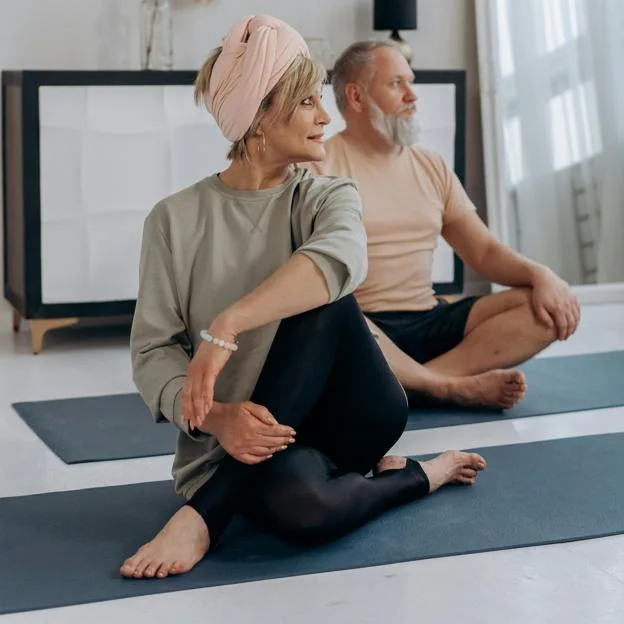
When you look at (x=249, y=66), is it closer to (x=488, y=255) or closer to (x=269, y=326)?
(x=269, y=326)

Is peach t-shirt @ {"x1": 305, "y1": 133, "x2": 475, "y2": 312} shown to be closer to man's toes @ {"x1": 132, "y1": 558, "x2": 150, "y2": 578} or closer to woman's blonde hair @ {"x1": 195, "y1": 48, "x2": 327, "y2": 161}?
woman's blonde hair @ {"x1": 195, "y1": 48, "x2": 327, "y2": 161}

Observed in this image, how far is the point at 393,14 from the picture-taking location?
5.24 m

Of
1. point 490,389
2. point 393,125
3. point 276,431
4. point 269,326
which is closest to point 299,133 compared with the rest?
point 269,326

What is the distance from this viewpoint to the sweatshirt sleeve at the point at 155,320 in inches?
101

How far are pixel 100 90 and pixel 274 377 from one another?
244cm

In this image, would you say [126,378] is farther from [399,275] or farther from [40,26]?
[40,26]

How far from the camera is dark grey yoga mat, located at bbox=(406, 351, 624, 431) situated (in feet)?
12.0

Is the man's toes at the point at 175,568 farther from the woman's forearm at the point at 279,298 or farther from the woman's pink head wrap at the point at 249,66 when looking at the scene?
the woman's pink head wrap at the point at 249,66

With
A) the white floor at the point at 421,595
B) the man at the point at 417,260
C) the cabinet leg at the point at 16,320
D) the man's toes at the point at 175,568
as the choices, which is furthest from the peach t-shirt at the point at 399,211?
the cabinet leg at the point at 16,320

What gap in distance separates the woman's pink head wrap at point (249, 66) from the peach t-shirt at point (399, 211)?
3.75 feet

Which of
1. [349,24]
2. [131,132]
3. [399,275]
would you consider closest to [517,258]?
[399,275]

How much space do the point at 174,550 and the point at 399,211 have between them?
164 cm

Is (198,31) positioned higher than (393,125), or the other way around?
(198,31)

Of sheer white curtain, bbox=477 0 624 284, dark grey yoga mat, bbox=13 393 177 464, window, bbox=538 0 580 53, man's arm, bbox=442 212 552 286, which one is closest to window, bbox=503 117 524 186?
sheer white curtain, bbox=477 0 624 284
